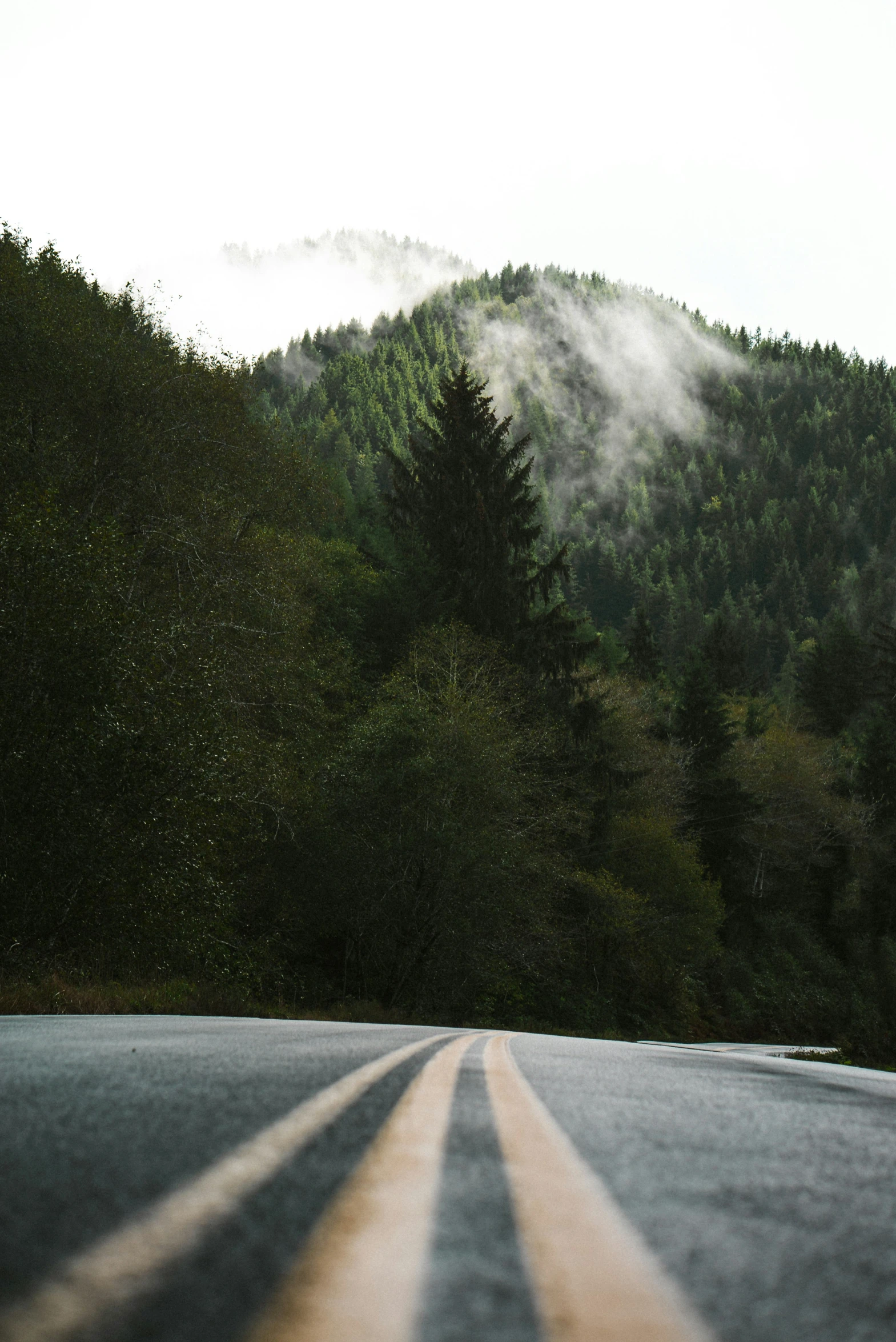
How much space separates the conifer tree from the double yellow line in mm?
31364

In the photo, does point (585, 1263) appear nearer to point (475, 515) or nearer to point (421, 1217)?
point (421, 1217)

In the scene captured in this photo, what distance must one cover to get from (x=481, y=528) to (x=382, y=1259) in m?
35.0

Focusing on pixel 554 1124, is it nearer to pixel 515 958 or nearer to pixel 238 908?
pixel 238 908

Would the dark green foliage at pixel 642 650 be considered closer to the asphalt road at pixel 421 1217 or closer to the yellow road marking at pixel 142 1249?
the asphalt road at pixel 421 1217

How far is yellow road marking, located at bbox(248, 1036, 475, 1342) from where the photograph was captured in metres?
0.53

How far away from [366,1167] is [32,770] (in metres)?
12.6

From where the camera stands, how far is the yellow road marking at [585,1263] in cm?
55

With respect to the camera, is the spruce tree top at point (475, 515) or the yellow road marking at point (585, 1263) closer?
the yellow road marking at point (585, 1263)

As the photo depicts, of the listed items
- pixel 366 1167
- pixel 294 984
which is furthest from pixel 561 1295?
pixel 294 984

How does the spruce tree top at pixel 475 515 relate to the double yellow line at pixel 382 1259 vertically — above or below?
above

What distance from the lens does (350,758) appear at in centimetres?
2039

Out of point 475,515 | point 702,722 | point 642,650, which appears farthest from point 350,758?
point 642,650

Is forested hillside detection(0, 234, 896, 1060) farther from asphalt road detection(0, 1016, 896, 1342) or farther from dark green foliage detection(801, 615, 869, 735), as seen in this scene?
dark green foliage detection(801, 615, 869, 735)

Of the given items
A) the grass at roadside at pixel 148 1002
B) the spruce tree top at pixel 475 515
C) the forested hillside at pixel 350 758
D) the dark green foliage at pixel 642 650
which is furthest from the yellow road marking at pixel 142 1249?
the dark green foliage at pixel 642 650
